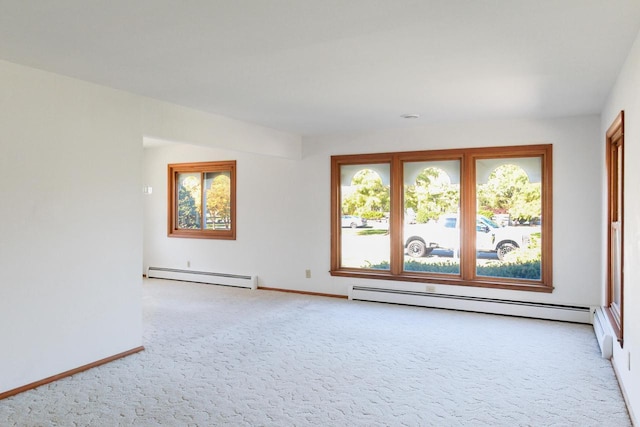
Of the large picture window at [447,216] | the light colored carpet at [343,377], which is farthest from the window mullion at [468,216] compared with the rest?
the light colored carpet at [343,377]

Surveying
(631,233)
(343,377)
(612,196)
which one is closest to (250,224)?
(343,377)

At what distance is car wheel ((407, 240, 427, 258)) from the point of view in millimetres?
6207

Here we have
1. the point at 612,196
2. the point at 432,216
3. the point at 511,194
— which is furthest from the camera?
the point at 432,216

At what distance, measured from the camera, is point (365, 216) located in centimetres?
660

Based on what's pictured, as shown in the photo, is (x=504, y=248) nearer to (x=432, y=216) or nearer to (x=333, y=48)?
(x=432, y=216)

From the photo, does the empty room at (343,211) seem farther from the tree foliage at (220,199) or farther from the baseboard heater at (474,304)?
the tree foliage at (220,199)

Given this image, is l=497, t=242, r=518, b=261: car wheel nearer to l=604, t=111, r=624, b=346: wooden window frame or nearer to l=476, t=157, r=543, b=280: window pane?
l=476, t=157, r=543, b=280: window pane

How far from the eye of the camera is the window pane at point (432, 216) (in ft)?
19.8

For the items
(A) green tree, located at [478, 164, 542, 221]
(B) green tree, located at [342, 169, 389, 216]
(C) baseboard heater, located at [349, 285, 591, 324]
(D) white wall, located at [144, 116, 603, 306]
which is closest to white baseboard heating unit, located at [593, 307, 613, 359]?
(C) baseboard heater, located at [349, 285, 591, 324]

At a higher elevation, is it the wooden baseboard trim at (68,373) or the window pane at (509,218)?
the window pane at (509,218)

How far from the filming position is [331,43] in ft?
9.46

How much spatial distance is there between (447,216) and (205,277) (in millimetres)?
4101

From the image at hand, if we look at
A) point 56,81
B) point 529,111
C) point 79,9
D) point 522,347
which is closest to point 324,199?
point 529,111

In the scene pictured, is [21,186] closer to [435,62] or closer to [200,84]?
[200,84]
